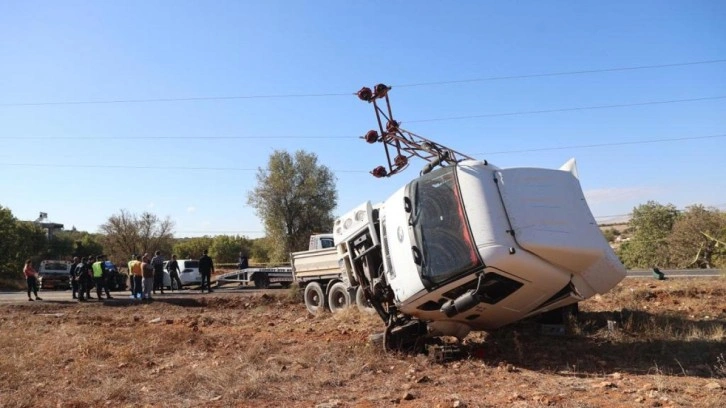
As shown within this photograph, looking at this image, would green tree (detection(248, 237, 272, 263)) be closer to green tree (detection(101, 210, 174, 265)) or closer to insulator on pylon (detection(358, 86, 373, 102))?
green tree (detection(101, 210, 174, 265))

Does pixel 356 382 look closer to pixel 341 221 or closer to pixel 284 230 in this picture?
pixel 341 221

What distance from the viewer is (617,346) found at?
24.8 feet

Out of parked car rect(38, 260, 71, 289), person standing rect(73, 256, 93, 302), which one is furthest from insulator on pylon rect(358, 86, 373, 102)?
parked car rect(38, 260, 71, 289)

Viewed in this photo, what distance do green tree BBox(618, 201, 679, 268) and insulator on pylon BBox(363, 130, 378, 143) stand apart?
1844 cm

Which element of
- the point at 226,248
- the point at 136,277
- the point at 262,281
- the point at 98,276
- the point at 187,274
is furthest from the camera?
the point at 226,248

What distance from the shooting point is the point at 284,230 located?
40250 mm

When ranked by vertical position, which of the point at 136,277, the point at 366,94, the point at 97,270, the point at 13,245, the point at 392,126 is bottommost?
the point at 136,277

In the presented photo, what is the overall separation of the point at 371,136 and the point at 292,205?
26.0 metres

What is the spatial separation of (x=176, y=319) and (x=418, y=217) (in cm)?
912

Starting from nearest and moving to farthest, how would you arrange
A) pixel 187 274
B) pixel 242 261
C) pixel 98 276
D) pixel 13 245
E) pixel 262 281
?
pixel 98 276 → pixel 262 281 → pixel 242 261 → pixel 187 274 → pixel 13 245

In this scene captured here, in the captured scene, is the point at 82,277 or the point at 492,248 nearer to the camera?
the point at 492,248

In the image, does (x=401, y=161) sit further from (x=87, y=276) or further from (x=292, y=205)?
(x=292, y=205)

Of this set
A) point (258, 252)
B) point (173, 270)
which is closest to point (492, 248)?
point (173, 270)

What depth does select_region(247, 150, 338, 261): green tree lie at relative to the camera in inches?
1574
